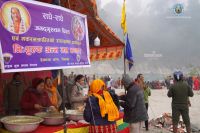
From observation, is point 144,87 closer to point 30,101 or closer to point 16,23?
point 30,101

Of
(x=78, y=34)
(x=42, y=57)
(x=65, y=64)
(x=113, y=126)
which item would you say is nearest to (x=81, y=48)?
(x=78, y=34)

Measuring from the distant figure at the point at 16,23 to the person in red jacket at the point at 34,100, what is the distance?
6.32 feet

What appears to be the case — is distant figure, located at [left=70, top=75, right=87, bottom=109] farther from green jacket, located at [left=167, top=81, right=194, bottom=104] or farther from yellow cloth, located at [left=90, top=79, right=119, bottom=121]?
green jacket, located at [left=167, top=81, right=194, bottom=104]

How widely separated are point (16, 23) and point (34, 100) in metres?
2.03

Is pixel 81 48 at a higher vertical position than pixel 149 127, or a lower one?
higher

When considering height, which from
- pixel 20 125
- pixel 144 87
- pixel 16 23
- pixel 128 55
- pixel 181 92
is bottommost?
pixel 20 125

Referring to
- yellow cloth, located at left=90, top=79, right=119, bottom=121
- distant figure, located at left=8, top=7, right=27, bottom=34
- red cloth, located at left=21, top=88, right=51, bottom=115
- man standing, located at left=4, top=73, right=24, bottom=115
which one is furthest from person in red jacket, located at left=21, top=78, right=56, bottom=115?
distant figure, located at left=8, top=7, right=27, bottom=34

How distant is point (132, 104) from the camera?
21.5ft

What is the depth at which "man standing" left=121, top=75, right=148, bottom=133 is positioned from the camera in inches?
258

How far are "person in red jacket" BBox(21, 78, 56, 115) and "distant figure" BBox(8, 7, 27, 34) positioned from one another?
1925 mm

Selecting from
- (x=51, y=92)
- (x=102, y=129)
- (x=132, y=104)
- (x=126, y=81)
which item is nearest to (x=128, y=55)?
(x=126, y=81)

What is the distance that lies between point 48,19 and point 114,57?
5.20 meters

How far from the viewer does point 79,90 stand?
23.1 ft

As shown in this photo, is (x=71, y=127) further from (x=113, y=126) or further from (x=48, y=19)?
(x=48, y=19)
